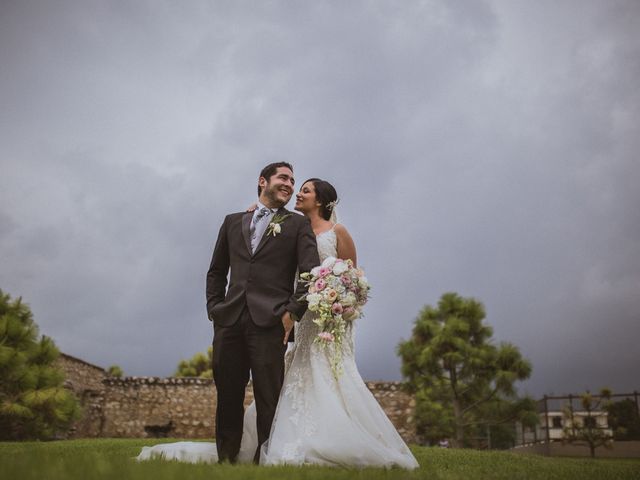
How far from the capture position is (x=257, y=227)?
12.5 ft

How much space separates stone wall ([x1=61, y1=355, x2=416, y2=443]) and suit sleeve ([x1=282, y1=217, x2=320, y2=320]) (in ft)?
31.2

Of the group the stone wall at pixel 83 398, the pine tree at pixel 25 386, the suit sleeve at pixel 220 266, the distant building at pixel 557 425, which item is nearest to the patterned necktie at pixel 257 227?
the suit sleeve at pixel 220 266

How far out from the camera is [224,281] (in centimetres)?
396

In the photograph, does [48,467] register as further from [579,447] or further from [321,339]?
[579,447]

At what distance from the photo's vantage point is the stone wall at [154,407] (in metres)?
12.6

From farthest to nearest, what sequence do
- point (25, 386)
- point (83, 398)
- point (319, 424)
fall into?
point (83, 398), point (25, 386), point (319, 424)

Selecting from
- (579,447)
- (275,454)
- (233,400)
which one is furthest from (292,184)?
(579,447)

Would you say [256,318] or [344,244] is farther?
[344,244]

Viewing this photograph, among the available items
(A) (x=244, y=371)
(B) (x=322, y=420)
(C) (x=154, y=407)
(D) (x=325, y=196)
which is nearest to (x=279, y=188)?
(D) (x=325, y=196)

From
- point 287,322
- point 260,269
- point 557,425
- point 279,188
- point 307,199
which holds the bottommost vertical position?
point 557,425

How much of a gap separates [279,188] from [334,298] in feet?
3.19

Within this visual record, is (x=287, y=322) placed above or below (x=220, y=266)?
below

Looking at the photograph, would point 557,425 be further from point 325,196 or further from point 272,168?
point 272,168

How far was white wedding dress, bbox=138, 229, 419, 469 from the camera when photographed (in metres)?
3.23
